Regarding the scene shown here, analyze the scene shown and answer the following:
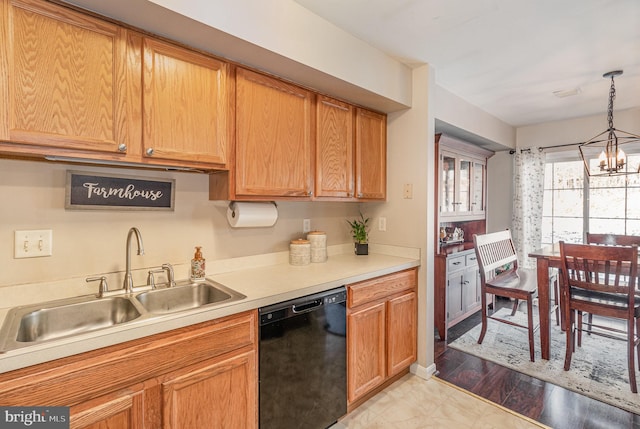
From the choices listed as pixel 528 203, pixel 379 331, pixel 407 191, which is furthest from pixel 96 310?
pixel 528 203

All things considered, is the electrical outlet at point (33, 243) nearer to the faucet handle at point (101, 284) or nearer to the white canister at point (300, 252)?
the faucet handle at point (101, 284)

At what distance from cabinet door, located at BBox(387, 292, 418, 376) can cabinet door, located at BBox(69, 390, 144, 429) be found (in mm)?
1537

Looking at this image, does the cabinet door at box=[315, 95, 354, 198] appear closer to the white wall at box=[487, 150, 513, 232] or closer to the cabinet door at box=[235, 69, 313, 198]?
the cabinet door at box=[235, 69, 313, 198]

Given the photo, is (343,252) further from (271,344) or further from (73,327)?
(73,327)

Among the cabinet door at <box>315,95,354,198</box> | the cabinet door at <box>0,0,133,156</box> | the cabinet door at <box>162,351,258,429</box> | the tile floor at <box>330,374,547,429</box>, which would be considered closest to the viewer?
the cabinet door at <box>0,0,133,156</box>

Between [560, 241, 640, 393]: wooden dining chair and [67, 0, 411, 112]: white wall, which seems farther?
[560, 241, 640, 393]: wooden dining chair

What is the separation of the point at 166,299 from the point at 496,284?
2784 mm

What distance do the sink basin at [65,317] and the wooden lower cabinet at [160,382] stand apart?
166 mm

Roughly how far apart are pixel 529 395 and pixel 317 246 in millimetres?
1774

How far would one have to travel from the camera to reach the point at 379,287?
7.00ft

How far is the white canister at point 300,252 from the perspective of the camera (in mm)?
2242

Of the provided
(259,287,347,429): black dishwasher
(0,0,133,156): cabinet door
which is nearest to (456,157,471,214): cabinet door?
(259,287,347,429): black dishwasher

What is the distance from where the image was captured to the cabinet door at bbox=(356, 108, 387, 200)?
244cm

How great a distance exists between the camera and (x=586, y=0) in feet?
5.52
